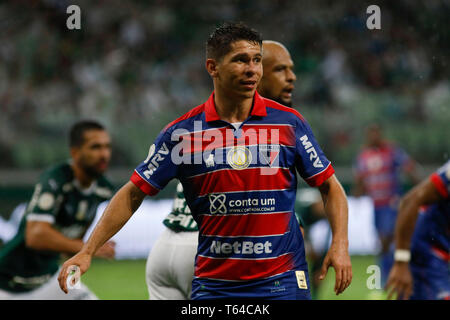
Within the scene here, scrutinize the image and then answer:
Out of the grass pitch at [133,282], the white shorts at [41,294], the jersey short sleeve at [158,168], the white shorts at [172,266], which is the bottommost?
the grass pitch at [133,282]

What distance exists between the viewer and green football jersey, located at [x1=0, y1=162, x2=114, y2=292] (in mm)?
5312

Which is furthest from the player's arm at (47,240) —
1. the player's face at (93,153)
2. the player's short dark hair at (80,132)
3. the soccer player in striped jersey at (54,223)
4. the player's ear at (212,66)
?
the player's ear at (212,66)

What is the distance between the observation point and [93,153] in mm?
5727

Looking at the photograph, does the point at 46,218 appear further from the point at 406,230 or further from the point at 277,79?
the point at 406,230

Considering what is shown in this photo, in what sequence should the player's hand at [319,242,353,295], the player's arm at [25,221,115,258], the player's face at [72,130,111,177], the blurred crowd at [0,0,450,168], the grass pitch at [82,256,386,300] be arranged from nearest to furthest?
the player's hand at [319,242,353,295] < the player's arm at [25,221,115,258] < the player's face at [72,130,111,177] < the grass pitch at [82,256,386,300] < the blurred crowd at [0,0,450,168]

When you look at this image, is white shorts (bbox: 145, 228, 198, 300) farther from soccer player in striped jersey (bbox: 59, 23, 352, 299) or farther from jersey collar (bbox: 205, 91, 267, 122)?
→ jersey collar (bbox: 205, 91, 267, 122)

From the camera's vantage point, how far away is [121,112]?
531 inches

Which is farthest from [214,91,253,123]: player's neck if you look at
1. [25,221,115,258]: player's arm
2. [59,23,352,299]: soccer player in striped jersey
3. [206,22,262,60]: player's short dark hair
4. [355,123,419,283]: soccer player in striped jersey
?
[355,123,419,283]: soccer player in striped jersey

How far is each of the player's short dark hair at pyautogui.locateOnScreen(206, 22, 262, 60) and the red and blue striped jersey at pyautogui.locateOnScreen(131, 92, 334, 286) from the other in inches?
11.8

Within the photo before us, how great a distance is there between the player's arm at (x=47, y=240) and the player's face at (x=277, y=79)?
190 cm

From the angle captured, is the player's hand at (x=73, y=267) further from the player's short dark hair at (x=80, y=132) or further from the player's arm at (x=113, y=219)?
the player's short dark hair at (x=80, y=132)

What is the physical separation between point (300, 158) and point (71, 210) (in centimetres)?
264

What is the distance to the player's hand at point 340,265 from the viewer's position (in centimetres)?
321

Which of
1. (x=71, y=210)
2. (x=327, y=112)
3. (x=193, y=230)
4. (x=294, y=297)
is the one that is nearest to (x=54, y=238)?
(x=71, y=210)
